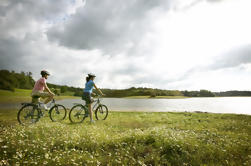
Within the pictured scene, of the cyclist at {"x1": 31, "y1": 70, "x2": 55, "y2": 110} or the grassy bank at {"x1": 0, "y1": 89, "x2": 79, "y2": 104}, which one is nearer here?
the cyclist at {"x1": 31, "y1": 70, "x2": 55, "y2": 110}

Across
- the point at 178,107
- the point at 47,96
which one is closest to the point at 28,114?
the point at 47,96

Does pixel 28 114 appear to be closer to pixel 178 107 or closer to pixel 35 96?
pixel 35 96

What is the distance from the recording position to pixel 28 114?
9.80 m

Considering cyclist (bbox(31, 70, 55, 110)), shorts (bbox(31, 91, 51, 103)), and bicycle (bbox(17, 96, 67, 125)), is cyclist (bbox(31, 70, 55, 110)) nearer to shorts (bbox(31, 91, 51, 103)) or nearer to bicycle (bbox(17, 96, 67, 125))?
shorts (bbox(31, 91, 51, 103))

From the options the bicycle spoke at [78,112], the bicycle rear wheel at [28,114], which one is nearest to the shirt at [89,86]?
the bicycle spoke at [78,112]

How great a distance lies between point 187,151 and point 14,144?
6756mm

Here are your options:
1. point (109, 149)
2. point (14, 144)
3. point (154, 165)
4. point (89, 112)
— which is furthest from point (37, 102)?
point (154, 165)

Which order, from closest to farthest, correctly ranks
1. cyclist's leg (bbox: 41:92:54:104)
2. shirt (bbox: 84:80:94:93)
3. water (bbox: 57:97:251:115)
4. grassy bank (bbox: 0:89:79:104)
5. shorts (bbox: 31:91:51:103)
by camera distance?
shorts (bbox: 31:91:51:103) → cyclist's leg (bbox: 41:92:54:104) → shirt (bbox: 84:80:94:93) → water (bbox: 57:97:251:115) → grassy bank (bbox: 0:89:79:104)

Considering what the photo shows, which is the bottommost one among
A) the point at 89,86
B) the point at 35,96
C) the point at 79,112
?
the point at 79,112

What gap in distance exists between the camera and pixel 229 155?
503 cm

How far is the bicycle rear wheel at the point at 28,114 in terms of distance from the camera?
31.9ft

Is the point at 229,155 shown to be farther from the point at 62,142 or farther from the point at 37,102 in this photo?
the point at 37,102

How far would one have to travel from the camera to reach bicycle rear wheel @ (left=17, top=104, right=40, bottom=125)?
9719 mm

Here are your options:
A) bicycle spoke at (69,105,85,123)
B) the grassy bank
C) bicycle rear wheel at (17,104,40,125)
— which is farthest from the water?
bicycle rear wheel at (17,104,40,125)
